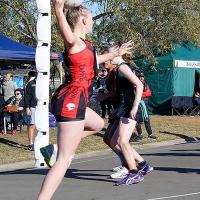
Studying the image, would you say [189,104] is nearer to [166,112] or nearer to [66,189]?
[166,112]

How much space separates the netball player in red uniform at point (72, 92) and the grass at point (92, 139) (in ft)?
21.0

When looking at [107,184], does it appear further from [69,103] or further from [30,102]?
[30,102]

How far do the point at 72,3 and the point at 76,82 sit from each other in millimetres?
828

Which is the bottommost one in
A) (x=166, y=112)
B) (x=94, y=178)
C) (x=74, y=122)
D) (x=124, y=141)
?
(x=166, y=112)

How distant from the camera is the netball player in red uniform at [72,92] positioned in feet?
18.7

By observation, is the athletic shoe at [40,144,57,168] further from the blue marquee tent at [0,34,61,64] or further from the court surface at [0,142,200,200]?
the blue marquee tent at [0,34,61,64]

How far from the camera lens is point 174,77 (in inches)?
1058

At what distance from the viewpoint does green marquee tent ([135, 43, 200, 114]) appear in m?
26.8

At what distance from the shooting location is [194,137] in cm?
1753

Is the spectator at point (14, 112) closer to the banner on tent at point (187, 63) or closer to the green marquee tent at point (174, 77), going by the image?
the green marquee tent at point (174, 77)

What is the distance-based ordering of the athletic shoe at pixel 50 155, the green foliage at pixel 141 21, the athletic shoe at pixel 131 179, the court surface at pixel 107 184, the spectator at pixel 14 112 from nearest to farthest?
the athletic shoe at pixel 50 155, the court surface at pixel 107 184, the athletic shoe at pixel 131 179, the spectator at pixel 14 112, the green foliage at pixel 141 21

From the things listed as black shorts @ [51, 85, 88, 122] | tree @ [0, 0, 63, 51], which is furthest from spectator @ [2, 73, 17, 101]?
black shorts @ [51, 85, 88, 122]

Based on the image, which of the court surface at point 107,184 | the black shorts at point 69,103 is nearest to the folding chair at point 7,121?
the court surface at point 107,184

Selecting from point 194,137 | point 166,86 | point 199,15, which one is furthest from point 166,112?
point 194,137
